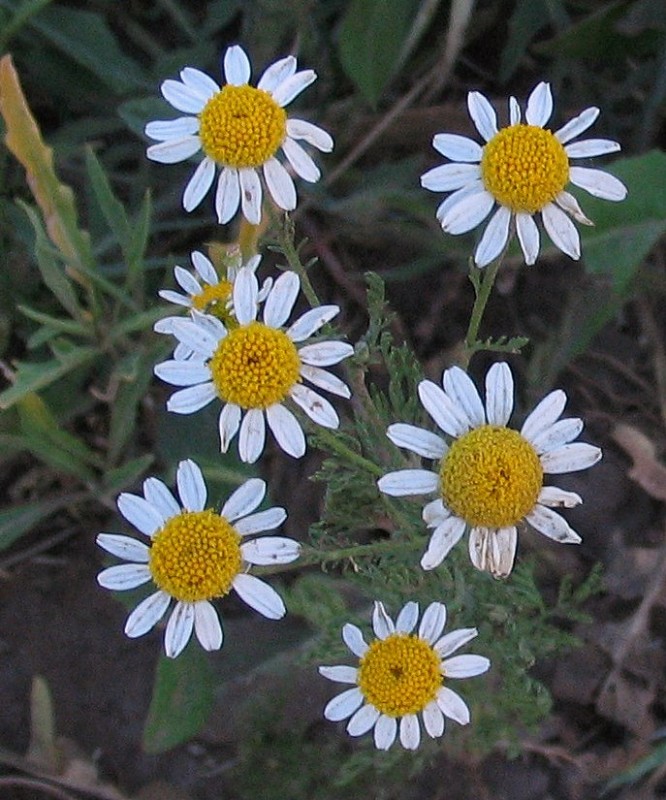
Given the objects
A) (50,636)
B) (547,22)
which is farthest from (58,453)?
(547,22)

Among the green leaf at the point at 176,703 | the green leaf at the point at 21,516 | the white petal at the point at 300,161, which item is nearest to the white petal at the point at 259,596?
the white petal at the point at 300,161

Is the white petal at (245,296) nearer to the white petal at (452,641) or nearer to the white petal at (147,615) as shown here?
the white petal at (147,615)

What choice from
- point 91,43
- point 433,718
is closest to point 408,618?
point 433,718

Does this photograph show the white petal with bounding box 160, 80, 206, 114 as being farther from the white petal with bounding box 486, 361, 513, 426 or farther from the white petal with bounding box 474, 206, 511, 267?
the white petal with bounding box 486, 361, 513, 426

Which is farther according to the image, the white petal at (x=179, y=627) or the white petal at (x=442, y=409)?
the white petal at (x=179, y=627)

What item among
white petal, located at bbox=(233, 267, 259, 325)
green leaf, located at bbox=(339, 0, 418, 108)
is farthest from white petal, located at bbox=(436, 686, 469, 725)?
green leaf, located at bbox=(339, 0, 418, 108)

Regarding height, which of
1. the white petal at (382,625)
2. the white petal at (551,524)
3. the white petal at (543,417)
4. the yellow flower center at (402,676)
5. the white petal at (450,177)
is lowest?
the yellow flower center at (402,676)

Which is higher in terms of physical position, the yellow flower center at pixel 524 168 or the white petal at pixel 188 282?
the yellow flower center at pixel 524 168
